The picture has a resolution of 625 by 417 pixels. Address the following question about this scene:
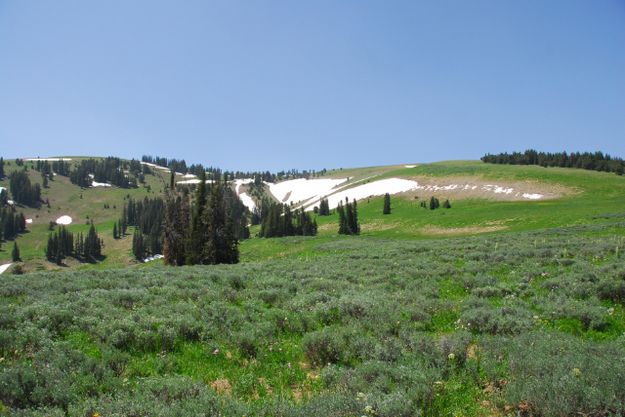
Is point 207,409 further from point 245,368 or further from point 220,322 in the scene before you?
point 220,322

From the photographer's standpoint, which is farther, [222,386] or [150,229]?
[150,229]

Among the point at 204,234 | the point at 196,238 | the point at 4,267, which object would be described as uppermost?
the point at 204,234

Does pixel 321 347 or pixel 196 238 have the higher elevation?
pixel 321 347

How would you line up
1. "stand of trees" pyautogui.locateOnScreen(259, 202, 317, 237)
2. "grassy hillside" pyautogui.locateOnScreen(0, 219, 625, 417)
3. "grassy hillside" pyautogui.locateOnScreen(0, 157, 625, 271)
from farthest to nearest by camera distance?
1. "stand of trees" pyautogui.locateOnScreen(259, 202, 317, 237)
2. "grassy hillside" pyautogui.locateOnScreen(0, 157, 625, 271)
3. "grassy hillside" pyautogui.locateOnScreen(0, 219, 625, 417)

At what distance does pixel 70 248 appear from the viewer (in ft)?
489

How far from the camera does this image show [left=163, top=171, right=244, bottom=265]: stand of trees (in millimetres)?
50750

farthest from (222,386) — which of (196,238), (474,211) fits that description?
(474,211)

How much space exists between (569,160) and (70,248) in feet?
662

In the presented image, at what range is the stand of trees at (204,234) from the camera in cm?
5075

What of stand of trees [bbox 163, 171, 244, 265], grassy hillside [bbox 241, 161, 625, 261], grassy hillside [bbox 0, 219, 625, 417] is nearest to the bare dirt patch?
grassy hillside [bbox 0, 219, 625, 417]

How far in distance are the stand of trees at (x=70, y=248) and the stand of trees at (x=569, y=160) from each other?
18311cm

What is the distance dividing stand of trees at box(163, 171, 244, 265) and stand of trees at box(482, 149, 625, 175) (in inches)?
5218

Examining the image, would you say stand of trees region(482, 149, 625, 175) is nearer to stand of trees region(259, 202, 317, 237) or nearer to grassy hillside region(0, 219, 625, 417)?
stand of trees region(259, 202, 317, 237)

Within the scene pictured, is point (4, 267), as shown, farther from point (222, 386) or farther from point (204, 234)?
point (222, 386)
